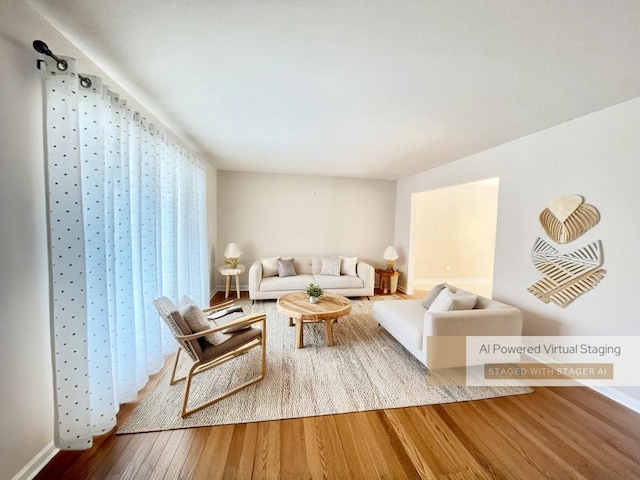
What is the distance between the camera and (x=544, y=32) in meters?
1.24

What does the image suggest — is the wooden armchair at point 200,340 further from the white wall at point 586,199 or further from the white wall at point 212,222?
the white wall at point 586,199

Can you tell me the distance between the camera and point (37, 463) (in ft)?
4.30

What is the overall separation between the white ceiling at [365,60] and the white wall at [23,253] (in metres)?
0.22

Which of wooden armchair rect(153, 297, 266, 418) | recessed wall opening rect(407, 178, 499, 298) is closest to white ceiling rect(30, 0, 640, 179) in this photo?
wooden armchair rect(153, 297, 266, 418)

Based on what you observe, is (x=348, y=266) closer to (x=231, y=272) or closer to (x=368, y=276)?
(x=368, y=276)

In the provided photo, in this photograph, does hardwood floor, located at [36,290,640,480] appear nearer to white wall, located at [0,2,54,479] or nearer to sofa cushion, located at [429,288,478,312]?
white wall, located at [0,2,54,479]

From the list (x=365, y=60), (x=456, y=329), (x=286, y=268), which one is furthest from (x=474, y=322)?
(x=286, y=268)

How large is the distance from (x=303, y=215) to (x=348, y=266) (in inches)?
58.2

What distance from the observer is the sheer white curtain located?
4.41ft

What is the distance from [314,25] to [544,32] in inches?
47.3

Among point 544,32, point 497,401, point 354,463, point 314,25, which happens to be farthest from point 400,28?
point 497,401

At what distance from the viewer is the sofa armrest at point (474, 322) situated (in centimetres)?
216

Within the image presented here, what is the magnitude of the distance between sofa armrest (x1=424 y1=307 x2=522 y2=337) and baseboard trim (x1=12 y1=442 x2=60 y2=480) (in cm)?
270
